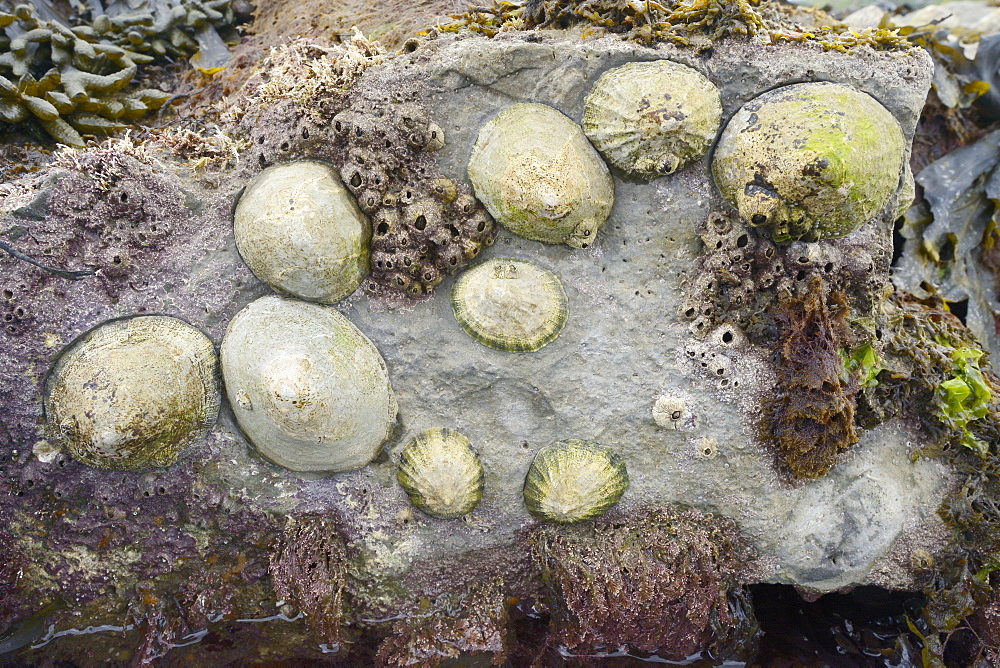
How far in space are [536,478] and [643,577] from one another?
24.7 inches

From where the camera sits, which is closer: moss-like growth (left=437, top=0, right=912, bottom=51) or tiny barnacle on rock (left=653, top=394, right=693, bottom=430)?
moss-like growth (left=437, top=0, right=912, bottom=51)

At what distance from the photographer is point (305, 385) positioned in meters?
2.52

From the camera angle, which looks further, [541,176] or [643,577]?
[643,577]

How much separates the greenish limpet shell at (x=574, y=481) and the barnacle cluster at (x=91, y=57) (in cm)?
279

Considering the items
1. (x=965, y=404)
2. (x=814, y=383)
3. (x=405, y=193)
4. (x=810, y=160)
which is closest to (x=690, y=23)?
(x=810, y=160)

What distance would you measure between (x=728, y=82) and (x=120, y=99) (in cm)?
310

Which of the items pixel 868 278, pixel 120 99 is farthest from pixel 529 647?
pixel 120 99

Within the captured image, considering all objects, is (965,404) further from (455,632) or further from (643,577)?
(455,632)

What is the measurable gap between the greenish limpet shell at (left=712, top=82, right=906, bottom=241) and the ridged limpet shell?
170 centimetres

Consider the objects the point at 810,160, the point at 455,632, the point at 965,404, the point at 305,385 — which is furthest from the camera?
the point at 965,404

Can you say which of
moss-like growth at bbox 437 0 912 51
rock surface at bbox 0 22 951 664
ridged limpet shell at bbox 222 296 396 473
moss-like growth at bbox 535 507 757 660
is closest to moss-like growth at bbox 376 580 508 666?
rock surface at bbox 0 22 951 664

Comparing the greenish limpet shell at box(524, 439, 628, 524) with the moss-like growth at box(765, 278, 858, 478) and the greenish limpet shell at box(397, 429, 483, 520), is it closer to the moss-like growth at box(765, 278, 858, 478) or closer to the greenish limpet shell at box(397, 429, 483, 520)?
the greenish limpet shell at box(397, 429, 483, 520)

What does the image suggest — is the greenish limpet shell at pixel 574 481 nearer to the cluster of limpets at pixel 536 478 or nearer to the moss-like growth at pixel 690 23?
the cluster of limpets at pixel 536 478

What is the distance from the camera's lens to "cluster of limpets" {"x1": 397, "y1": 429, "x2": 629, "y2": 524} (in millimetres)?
2771
